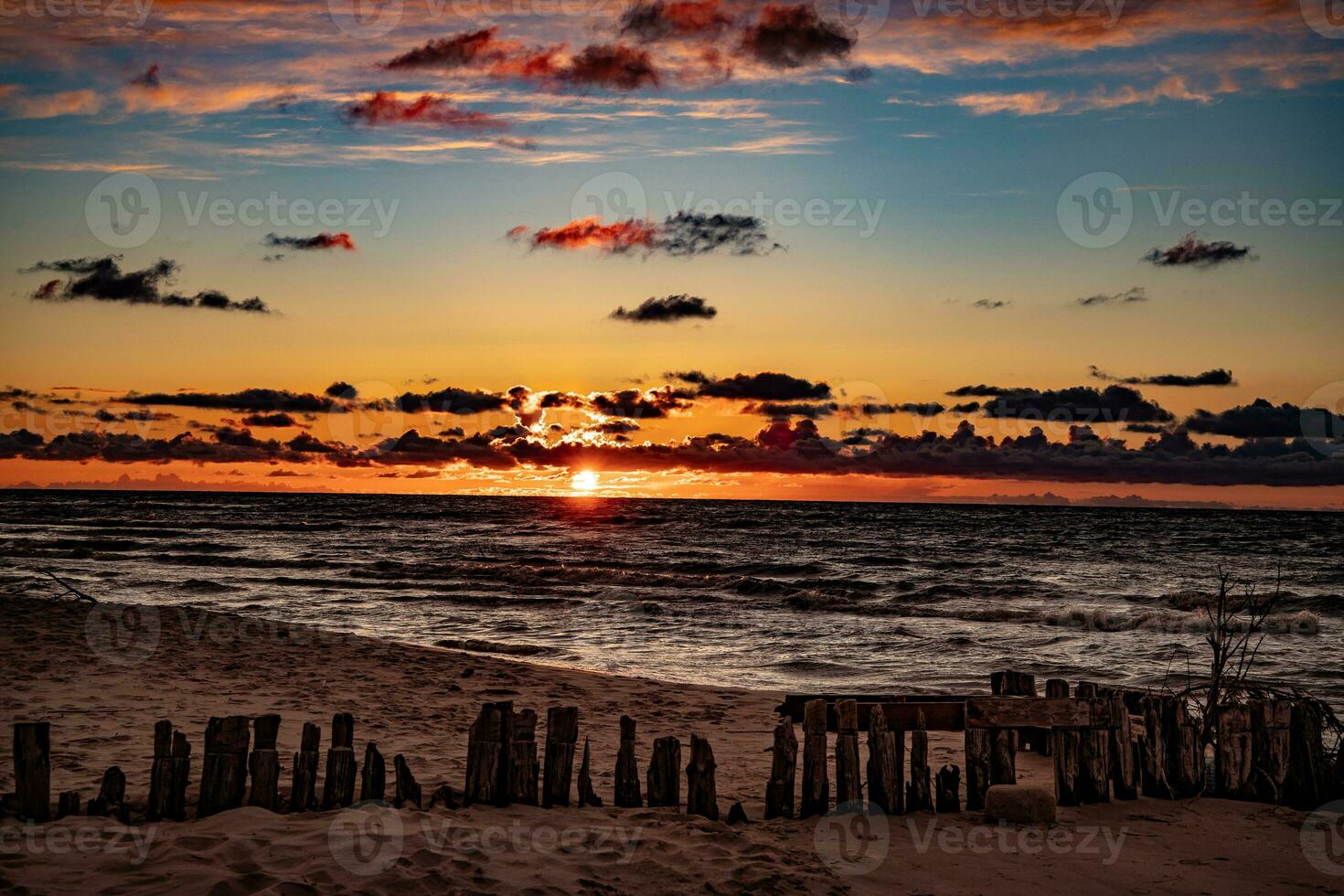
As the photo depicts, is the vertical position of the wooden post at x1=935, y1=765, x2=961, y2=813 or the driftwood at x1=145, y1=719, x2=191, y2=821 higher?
the driftwood at x1=145, y1=719, x2=191, y2=821

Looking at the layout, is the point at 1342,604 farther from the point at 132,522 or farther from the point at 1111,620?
the point at 132,522

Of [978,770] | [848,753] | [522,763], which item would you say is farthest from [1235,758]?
[522,763]

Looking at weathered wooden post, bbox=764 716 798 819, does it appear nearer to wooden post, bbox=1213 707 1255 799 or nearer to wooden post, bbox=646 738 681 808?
wooden post, bbox=646 738 681 808

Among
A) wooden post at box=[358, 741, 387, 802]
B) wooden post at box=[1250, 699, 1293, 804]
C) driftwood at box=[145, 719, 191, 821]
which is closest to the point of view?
driftwood at box=[145, 719, 191, 821]

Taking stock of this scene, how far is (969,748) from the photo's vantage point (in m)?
8.66

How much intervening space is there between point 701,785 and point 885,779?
1.58 metres

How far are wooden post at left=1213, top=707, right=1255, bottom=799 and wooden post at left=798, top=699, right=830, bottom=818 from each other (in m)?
3.72

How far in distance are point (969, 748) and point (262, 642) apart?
1529 centimetres

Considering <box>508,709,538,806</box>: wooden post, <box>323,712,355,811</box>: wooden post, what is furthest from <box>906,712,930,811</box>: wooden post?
<box>323,712,355,811</box>: wooden post

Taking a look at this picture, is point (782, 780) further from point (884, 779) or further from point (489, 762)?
point (489, 762)

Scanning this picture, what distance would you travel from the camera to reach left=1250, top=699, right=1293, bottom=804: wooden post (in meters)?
8.91

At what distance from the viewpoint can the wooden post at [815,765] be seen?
8.20 m

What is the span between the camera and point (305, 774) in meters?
7.75

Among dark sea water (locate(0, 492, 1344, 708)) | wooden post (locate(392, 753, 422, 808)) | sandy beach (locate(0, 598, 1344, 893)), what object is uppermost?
wooden post (locate(392, 753, 422, 808))
